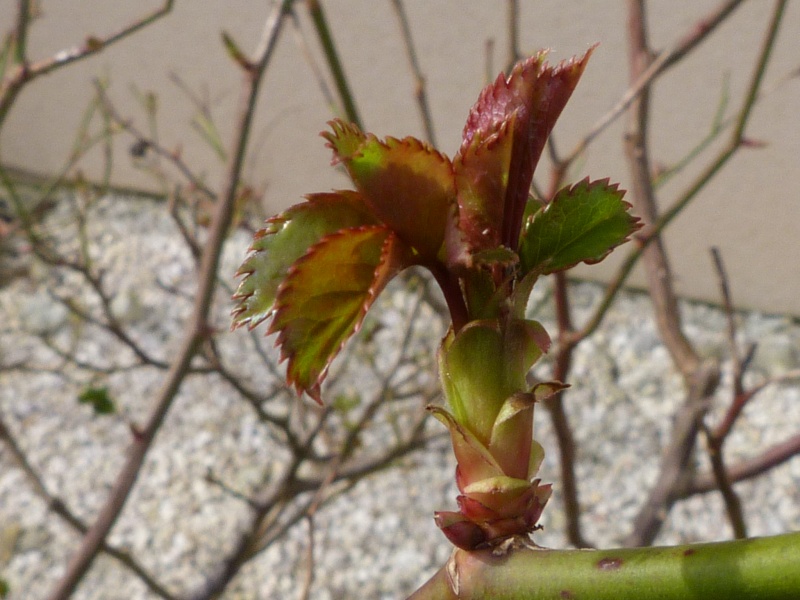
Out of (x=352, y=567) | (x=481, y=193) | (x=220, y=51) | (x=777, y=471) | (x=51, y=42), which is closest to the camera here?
(x=481, y=193)

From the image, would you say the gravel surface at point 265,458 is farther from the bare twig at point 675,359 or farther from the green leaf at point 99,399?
the bare twig at point 675,359

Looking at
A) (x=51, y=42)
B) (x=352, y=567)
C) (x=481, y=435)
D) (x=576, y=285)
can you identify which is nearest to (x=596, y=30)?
(x=576, y=285)

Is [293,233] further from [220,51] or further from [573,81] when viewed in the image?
[220,51]

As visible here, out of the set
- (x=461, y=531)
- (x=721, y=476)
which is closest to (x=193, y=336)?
(x=721, y=476)

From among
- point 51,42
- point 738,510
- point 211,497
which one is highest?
point 51,42

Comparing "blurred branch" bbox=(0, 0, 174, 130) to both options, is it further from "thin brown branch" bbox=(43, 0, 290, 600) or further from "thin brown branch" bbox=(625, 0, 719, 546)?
"thin brown branch" bbox=(625, 0, 719, 546)

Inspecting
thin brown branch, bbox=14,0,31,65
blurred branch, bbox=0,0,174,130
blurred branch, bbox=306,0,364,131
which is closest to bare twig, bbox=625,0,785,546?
blurred branch, bbox=306,0,364,131

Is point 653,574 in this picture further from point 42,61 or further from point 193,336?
point 42,61
